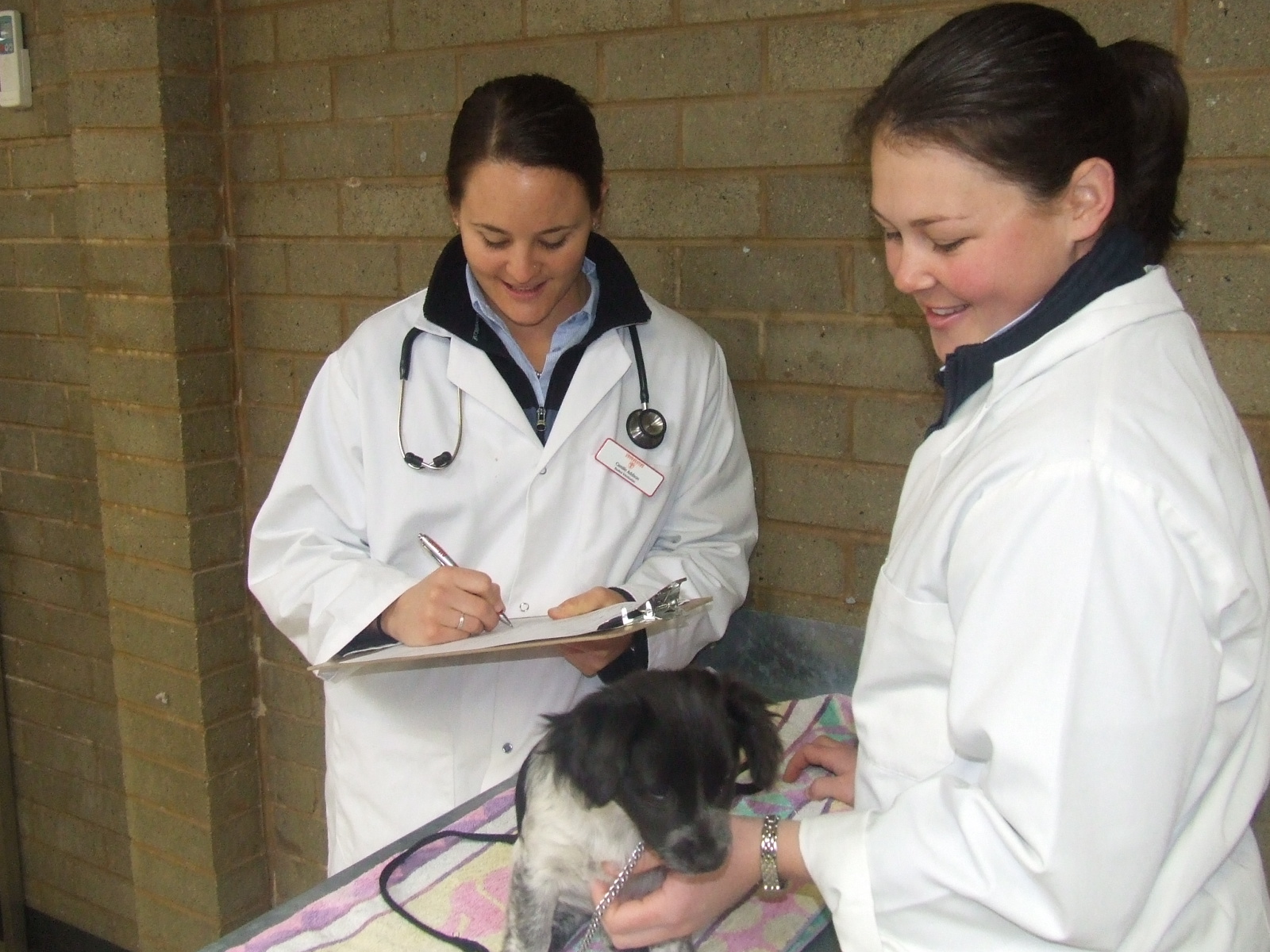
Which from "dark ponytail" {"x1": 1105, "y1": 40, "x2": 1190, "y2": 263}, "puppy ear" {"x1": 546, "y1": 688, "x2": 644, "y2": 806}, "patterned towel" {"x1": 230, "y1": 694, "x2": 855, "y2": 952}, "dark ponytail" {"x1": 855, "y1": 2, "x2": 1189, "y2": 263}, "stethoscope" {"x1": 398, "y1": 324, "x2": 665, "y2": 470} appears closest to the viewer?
"dark ponytail" {"x1": 855, "y1": 2, "x2": 1189, "y2": 263}

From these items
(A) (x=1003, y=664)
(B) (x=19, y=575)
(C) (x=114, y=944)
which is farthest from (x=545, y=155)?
(C) (x=114, y=944)

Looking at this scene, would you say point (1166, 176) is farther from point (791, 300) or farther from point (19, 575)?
point (19, 575)

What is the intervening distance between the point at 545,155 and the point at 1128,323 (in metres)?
1.00

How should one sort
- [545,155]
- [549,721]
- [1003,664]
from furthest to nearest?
[545,155] < [549,721] < [1003,664]

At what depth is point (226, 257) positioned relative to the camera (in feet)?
10.5

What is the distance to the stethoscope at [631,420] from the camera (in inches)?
75.7

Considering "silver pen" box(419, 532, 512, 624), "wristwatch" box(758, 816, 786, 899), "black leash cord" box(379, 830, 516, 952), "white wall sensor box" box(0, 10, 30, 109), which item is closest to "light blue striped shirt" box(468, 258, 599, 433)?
"silver pen" box(419, 532, 512, 624)

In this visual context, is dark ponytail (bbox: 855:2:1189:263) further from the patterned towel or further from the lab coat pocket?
the patterned towel

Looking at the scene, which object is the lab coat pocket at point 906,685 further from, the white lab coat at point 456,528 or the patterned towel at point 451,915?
the white lab coat at point 456,528

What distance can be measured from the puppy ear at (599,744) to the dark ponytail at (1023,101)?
68 cm

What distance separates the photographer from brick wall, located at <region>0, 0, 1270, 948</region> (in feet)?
7.43

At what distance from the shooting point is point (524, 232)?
1.82 m

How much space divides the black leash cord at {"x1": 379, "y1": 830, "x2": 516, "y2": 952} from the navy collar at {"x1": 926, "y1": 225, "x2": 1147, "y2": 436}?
2.91 feet

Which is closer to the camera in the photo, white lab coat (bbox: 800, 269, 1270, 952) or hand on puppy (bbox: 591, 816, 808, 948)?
white lab coat (bbox: 800, 269, 1270, 952)
